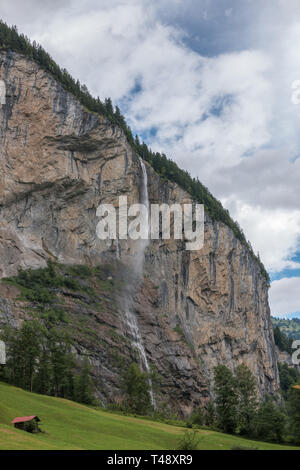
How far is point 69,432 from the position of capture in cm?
3316

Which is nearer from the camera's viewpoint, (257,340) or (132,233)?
(132,233)

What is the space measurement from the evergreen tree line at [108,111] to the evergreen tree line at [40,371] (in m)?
52.8

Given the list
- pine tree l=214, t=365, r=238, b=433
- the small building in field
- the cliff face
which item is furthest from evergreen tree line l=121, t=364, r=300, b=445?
the small building in field

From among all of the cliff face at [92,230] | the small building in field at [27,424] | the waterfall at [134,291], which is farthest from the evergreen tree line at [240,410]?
the small building in field at [27,424]

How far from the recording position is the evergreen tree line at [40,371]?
55838 mm

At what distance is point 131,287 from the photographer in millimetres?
86312

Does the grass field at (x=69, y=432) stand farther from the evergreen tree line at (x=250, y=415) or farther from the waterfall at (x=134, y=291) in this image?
the waterfall at (x=134, y=291)

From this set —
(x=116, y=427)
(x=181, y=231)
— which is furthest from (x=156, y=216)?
(x=116, y=427)

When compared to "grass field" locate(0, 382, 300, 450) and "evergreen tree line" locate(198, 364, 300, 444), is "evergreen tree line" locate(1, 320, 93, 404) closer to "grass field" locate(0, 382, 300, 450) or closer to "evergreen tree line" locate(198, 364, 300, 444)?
"grass field" locate(0, 382, 300, 450)

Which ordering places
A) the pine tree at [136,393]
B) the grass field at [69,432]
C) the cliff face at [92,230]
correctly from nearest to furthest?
1. the grass field at [69,432]
2. the pine tree at [136,393]
3. the cliff face at [92,230]

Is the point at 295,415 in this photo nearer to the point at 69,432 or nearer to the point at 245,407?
the point at 245,407
